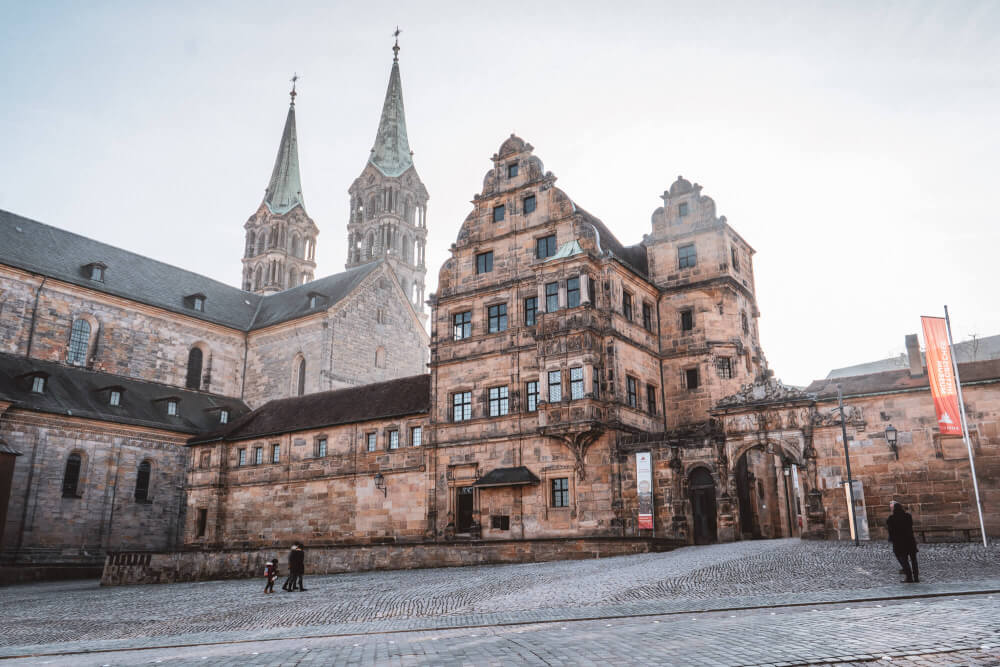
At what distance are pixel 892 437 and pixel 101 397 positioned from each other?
131 feet

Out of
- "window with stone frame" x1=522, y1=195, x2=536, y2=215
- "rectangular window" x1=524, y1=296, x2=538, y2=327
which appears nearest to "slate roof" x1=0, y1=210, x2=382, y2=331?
"window with stone frame" x1=522, y1=195, x2=536, y2=215

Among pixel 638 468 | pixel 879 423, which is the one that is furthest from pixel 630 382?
pixel 879 423

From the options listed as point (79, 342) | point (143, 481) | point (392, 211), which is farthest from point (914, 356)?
point (392, 211)

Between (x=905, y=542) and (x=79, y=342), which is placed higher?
(x=79, y=342)

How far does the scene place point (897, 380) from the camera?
26.0 metres

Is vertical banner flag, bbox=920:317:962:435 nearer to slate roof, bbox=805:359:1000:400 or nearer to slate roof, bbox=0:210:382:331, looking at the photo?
slate roof, bbox=805:359:1000:400

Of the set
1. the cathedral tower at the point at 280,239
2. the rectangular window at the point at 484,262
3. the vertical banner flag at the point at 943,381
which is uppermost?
the cathedral tower at the point at 280,239

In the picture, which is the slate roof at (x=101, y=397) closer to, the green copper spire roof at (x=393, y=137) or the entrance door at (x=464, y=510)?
the entrance door at (x=464, y=510)

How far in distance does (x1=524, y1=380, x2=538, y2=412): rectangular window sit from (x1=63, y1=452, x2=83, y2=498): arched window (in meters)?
25.2

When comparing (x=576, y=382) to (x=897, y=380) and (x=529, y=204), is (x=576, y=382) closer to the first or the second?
(x=529, y=204)

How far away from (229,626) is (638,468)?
17376 millimetres

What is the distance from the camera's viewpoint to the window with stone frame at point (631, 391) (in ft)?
106

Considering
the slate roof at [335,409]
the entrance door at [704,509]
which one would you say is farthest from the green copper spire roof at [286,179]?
the entrance door at [704,509]

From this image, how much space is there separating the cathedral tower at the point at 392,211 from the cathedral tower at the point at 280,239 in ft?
16.3
